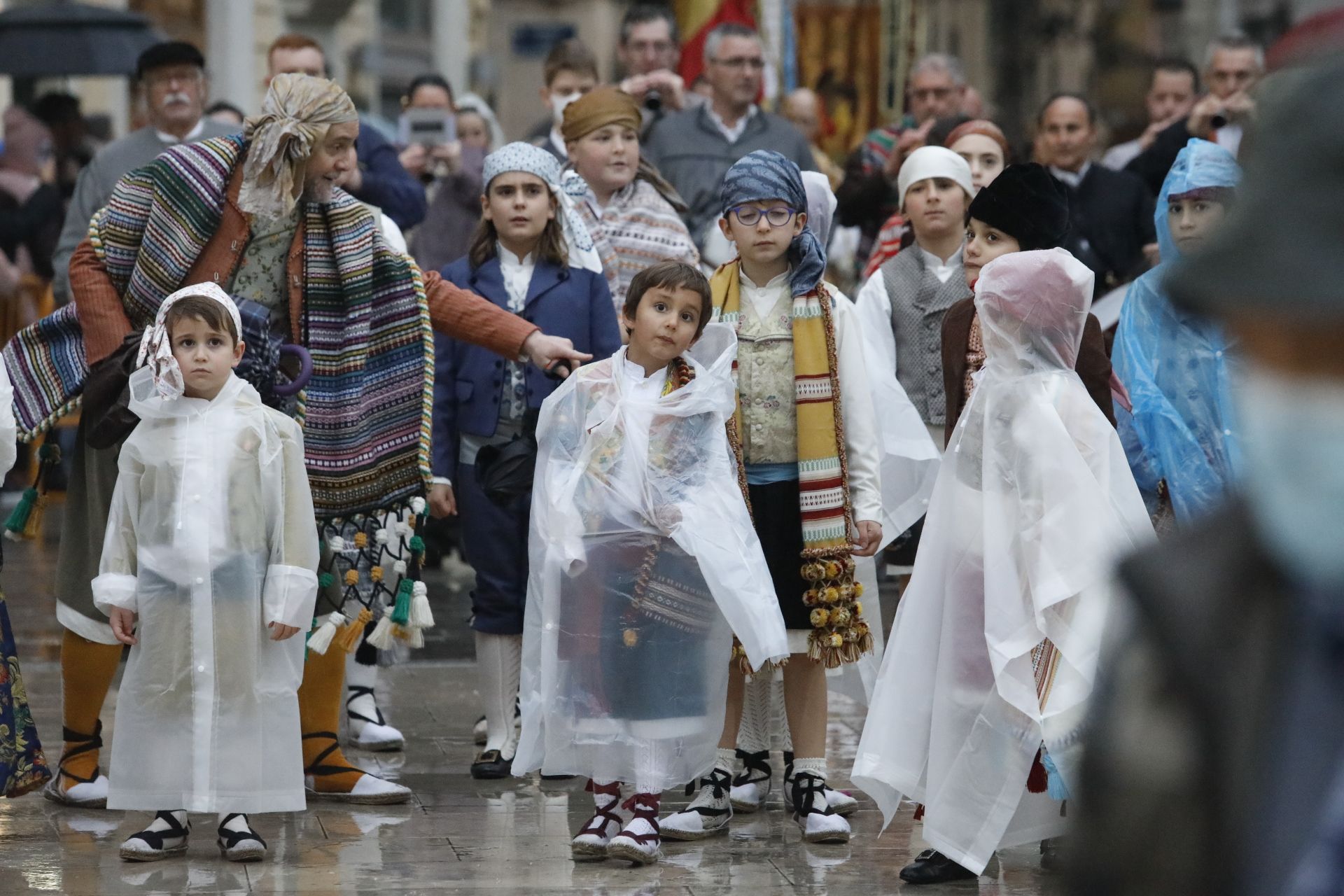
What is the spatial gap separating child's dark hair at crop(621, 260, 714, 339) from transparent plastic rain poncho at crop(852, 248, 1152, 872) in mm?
762

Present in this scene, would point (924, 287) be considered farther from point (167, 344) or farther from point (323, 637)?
point (167, 344)

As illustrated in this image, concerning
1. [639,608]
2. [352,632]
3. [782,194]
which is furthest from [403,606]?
[782,194]

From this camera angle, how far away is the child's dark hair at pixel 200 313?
513cm

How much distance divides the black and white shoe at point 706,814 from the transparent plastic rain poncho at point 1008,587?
21.2 inches

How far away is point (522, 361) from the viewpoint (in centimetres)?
629

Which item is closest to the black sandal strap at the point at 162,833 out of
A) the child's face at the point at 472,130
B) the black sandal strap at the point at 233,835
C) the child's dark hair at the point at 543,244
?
the black sandal strap at the point at 233,835

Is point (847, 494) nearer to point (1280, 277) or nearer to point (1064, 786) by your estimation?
→ point (1064, 786)

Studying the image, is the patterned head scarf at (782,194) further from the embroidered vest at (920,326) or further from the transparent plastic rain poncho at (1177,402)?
the embroidered vest at (920,326)

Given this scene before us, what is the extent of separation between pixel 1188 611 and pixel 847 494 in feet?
13.0

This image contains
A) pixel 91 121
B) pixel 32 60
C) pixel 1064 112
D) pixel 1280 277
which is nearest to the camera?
pixel 1280 277

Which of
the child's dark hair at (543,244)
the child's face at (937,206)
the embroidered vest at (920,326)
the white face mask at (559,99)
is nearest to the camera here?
the child's dark hair at (543,244)

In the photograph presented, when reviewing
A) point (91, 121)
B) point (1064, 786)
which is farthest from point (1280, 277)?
point (91, 121)

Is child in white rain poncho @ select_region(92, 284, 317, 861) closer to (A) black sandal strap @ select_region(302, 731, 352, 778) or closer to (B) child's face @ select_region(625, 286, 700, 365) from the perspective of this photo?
(A) black sandal strap @ select_region(302, 731, 352, 778)

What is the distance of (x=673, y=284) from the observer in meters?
5.38
